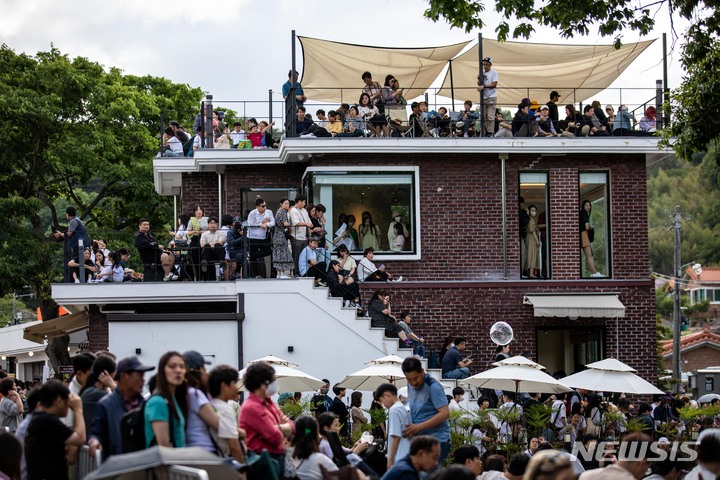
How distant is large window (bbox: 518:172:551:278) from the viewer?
26.5 m

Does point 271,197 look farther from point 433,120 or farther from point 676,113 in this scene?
point 676,113

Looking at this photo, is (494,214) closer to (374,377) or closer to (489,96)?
(489,96)

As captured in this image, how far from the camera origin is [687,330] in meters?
90.6

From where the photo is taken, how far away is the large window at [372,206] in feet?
85.4

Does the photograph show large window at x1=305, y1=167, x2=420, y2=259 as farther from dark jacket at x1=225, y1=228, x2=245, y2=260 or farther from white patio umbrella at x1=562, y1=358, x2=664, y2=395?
white patio umbrella at x1=562, y1=358, x2=664, y2=395

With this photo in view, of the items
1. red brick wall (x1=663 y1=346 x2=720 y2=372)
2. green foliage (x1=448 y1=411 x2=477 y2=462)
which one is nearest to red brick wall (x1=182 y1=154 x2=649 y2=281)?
green foliage (x1=448 y1=411 x2=477 y2=462)

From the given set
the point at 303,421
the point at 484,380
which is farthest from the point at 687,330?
the point at 303,421

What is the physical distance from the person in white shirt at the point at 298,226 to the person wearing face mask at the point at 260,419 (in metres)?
13.3

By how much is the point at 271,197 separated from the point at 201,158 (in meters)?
1.99

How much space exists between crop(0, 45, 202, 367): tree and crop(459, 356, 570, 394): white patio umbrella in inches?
840

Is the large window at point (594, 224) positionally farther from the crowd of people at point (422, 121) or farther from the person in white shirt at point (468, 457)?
the person in white shirt at point (468, 457)

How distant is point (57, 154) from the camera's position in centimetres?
3922

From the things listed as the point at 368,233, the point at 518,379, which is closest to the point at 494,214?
the point at 368,233

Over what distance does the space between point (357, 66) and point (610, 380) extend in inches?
421
